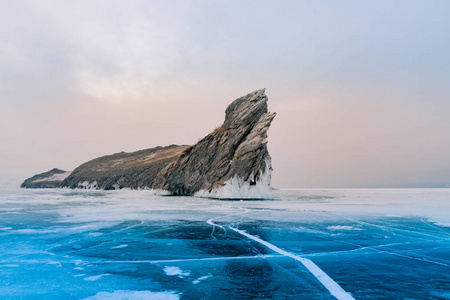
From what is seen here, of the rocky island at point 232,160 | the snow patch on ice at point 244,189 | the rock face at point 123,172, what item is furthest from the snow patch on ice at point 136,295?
the rock face at point 123,172

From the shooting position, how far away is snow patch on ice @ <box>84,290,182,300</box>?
202 inches

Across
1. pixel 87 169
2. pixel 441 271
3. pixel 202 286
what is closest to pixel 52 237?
pixel 202 286

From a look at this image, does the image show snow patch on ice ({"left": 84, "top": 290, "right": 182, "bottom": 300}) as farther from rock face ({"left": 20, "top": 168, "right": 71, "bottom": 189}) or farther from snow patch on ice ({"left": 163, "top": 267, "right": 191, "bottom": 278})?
rock face ({"left": 20, "top": 168, "right": 71, "bottom": 189})

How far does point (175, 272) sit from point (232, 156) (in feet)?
148

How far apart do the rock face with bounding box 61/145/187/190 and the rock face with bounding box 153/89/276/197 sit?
32753mm

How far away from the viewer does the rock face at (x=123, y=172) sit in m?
113

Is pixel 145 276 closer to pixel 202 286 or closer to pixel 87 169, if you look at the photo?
pixel 202 286

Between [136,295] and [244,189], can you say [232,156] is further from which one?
[136,295]

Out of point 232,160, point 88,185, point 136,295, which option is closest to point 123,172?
point 88,185

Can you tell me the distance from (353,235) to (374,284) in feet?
21.3

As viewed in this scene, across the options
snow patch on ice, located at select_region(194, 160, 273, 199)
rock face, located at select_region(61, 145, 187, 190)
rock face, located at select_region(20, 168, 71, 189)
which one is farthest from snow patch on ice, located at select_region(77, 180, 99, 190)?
snow patch on ice, located at select_region(194, 160, 273, 199)

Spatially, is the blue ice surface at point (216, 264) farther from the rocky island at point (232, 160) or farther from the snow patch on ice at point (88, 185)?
the snow patch on ice at point (88, 185)

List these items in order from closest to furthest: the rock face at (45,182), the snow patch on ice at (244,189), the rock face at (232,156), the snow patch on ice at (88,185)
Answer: the snow patch on ice at (244,189) → the rock face at (232,156) → the snow patch on ice at (88,185) → the rock face at (45,182)

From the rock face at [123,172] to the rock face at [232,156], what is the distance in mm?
32753
